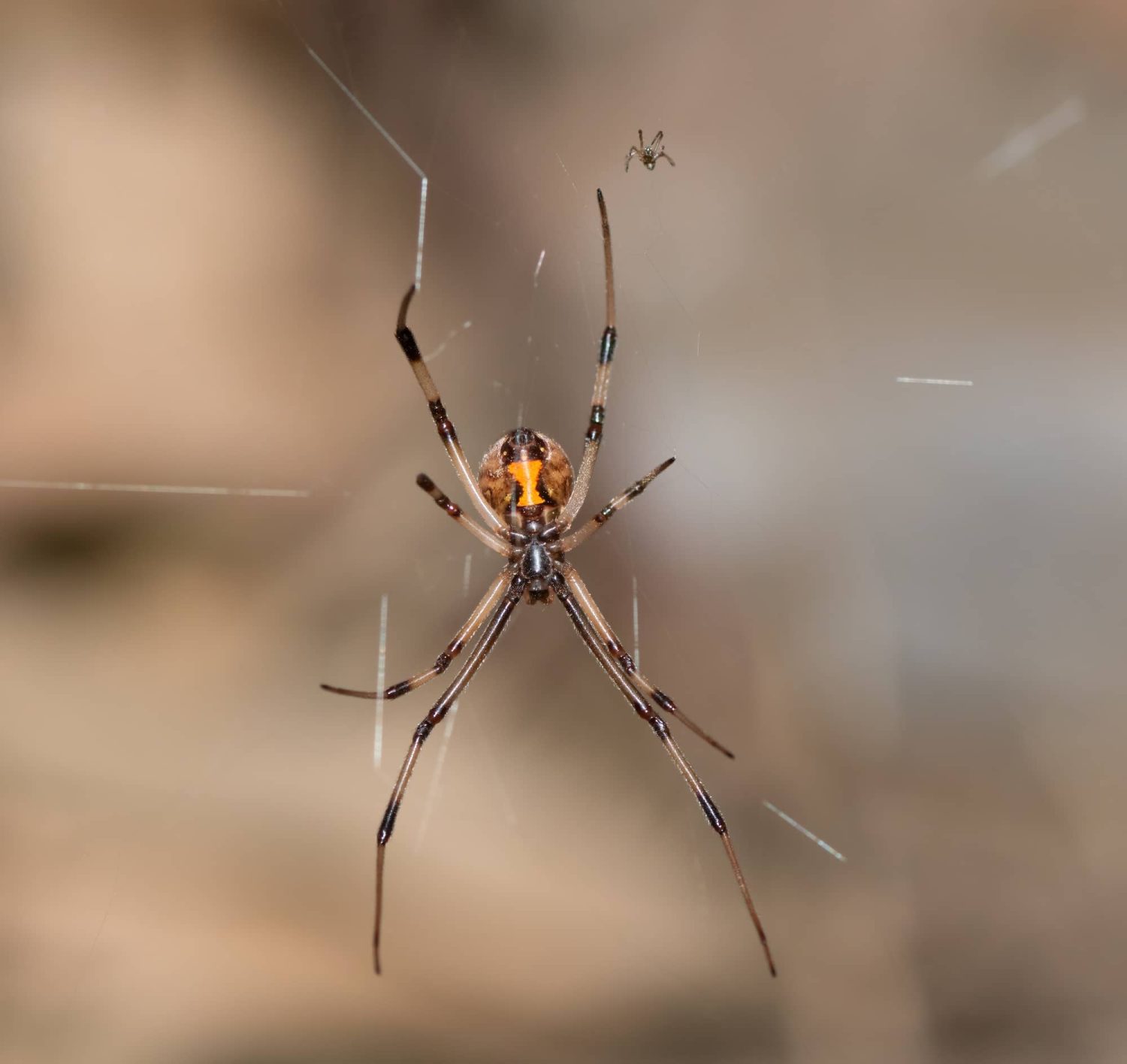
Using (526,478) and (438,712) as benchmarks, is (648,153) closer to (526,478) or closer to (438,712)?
(526,478)

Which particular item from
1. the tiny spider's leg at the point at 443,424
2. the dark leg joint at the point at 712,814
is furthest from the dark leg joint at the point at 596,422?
the dark leg joint at the point at 712,814

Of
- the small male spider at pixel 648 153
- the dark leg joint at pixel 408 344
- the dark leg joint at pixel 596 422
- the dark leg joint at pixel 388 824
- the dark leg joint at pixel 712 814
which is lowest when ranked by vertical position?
the dark leg joint at pixel 388 824

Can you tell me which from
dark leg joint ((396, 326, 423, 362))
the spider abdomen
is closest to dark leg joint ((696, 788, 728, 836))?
the spider abdomen

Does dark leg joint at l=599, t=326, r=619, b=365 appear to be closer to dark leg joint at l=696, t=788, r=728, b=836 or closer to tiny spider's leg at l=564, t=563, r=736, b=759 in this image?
tiny spider's leg at l=564, t=563, r=736, b=759

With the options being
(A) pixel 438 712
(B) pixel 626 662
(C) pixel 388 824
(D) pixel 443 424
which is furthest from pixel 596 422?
(C) pixel 388 824

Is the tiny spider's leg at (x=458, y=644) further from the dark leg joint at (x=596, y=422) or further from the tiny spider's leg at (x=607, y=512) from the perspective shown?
the dark leg joint at (x=596, y=422)

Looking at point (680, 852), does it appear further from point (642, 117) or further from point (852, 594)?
point (642, 117)
